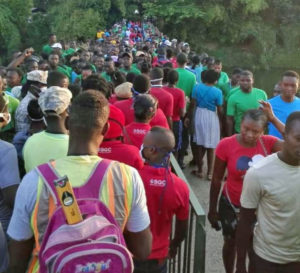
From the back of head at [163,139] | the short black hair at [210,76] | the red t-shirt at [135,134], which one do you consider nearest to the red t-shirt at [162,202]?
the back of head at [163,139]

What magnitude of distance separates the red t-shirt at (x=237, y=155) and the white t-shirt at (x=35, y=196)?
1689mm

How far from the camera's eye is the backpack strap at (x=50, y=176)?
1838 millimetres

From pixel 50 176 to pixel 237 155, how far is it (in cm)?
208

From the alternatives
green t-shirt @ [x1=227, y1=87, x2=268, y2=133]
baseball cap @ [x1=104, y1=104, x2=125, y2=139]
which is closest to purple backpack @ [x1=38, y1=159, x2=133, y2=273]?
baseball cap @ [x1=104, y1=104, x2=125, y2=139]

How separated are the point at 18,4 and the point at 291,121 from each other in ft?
69.8

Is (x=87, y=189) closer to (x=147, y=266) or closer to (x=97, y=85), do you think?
(x=147, y=266)

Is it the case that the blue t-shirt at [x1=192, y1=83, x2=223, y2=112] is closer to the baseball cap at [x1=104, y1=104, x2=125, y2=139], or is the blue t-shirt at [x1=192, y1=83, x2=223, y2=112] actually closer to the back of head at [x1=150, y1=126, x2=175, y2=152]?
the baseball cap at [x1=104, y1=104, x2=125, y2=139]

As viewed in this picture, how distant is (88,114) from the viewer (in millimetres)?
2057

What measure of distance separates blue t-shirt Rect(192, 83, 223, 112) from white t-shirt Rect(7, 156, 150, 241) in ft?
15.3

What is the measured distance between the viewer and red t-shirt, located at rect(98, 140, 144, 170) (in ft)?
11.2

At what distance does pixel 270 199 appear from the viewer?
8.81 feet

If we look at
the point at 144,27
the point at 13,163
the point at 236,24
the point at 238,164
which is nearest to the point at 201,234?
the point at 238,164

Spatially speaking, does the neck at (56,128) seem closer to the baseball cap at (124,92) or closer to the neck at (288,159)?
the neck at (288,159)

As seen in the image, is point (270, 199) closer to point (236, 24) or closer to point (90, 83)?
point (90, 83)
